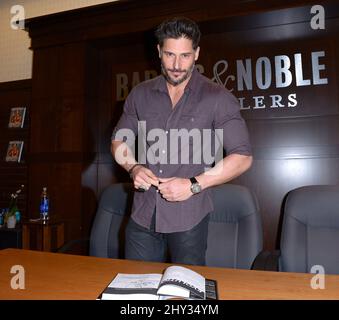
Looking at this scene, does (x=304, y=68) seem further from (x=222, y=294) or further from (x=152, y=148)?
(x=222, y=294)

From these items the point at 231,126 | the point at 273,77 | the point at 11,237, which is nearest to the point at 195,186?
the point at 231,126

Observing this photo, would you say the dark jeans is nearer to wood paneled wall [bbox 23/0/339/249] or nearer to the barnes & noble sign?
wood paneled wall [bbox 23/0/339/249]

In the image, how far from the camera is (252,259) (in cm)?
150

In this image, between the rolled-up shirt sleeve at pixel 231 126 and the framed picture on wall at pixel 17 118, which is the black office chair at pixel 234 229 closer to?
the rolled-up shirt sleeve at pixel 231 126

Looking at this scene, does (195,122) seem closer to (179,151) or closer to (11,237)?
(179,151)

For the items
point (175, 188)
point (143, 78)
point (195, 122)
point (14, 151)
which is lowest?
point (175, 188)

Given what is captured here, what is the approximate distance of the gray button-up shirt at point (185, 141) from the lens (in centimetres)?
131

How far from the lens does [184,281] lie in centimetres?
92

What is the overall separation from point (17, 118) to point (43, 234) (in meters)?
1.46

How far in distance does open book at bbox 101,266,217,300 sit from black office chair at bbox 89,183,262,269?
57 centimetres

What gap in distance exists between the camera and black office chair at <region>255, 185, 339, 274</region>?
1424mm

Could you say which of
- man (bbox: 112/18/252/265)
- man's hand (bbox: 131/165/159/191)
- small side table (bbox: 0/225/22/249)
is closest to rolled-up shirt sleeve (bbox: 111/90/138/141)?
man (bbox: 112/18/252/265)
